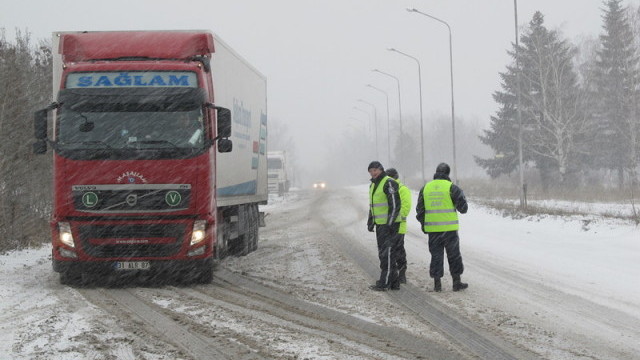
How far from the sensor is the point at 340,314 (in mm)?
7586

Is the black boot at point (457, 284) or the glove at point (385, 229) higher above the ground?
the glove at point (385, 229)

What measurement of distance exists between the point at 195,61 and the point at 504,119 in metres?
41.1

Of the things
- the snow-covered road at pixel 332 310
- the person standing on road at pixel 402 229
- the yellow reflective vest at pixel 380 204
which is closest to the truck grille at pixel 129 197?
the snow-covered road at pixel 332 310

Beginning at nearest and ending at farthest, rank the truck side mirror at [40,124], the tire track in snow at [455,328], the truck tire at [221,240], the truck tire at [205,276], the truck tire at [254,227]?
the tire track in snow at [455,328]
the truck side mirror at [40,124]
the truck tire at [205,276]
the truck tire at [221,240]
the truck tire at [254,227]

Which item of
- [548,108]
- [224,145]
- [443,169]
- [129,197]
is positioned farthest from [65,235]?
[548,108]

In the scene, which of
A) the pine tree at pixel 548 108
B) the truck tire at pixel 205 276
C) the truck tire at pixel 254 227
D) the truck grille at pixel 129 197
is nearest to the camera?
the truck grille at pixel 129 197

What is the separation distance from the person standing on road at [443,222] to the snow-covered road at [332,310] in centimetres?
32

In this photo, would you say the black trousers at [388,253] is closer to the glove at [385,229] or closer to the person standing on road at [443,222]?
the glove at [385,229]

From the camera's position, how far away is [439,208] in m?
9.55

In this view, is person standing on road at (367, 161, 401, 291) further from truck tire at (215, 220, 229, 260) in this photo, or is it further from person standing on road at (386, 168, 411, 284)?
truck tire at (215, 220, 229, 260)

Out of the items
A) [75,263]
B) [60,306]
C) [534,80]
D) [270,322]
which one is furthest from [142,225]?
[534,80]

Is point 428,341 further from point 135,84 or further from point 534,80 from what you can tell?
point 534,80

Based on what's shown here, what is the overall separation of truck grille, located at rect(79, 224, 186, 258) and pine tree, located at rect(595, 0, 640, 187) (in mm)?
41916

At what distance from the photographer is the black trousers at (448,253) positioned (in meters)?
9.41
